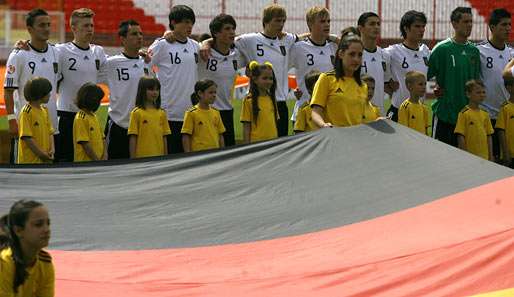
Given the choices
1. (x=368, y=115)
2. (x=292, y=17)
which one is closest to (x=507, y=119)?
(x=368, y=115)

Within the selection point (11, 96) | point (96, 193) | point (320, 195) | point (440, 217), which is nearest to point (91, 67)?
point (11, 96)

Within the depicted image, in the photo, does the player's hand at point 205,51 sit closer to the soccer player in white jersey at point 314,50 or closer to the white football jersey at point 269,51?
the white football jersey at point 269,51

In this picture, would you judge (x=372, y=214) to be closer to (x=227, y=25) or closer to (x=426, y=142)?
(x=426, y=142)

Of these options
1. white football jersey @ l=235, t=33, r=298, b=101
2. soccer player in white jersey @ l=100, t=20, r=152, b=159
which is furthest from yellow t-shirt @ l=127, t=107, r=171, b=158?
white football jersey @ l=235, t=33, r=298, b=101

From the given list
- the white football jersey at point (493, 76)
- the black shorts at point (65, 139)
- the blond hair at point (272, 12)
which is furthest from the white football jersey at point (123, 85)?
the white football jersey at point (493, 76)

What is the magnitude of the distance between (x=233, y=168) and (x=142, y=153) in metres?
1.73

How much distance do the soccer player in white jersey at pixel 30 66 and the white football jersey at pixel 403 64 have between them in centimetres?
287

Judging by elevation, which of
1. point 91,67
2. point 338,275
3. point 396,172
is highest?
point 91,67

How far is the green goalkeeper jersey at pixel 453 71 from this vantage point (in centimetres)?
911

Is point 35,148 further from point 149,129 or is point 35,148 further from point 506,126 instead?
point 506,126

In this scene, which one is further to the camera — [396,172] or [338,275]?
[396,172]

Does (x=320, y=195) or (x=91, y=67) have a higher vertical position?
(x=91, y=67)

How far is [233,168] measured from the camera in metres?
6.79

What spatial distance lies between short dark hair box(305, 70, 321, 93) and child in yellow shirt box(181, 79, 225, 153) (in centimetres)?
75
